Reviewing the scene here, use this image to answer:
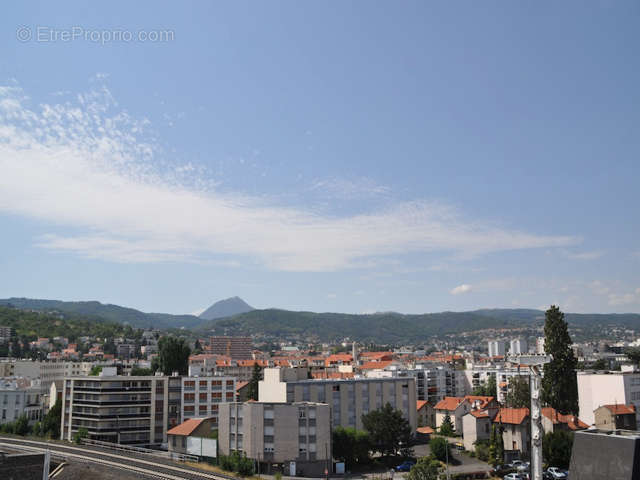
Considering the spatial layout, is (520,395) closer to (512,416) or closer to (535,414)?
(512,416)

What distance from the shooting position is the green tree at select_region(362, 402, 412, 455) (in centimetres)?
7738

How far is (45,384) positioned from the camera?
161 meters

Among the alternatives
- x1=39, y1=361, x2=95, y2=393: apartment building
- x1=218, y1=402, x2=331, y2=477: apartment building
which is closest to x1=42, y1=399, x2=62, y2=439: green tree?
x1=218, y1=402, x2=331, y2=477: apartment building

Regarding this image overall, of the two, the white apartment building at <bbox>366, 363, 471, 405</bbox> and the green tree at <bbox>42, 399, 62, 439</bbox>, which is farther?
the white apartment building at <bbox>366, 363, 471, 405</bbox>

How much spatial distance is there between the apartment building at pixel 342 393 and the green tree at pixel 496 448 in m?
20.4

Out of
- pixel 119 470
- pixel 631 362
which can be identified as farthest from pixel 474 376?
pixel 119 470

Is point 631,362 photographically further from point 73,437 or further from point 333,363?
point 73,437

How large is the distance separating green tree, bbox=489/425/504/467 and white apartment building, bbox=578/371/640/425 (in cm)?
2652

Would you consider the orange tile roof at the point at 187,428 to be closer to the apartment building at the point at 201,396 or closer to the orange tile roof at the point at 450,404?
the apartment building at the point at 201,396

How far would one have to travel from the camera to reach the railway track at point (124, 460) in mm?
64688

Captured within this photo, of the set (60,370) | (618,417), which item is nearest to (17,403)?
(60,370)

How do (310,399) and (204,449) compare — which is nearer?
(204,449)

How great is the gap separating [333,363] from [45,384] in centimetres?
8902

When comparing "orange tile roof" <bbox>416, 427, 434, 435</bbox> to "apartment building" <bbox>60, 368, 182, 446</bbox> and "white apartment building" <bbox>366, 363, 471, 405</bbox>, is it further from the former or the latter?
"apartment building" <bbox>60, 368, 182, 446</bbox>
